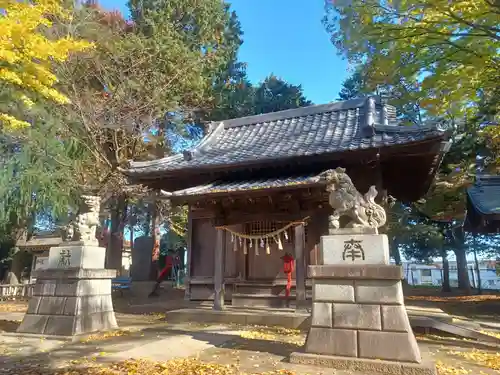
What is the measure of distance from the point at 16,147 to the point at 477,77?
17.4 metres

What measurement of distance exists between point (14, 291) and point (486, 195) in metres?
23.9

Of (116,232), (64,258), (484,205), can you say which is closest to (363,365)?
(64,258)

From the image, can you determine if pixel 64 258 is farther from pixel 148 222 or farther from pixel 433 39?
pixel 148 222

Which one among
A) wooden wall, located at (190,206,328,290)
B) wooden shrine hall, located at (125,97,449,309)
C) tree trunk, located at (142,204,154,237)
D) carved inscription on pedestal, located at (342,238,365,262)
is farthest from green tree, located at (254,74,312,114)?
carved inscription on pedestal, located at (342,238,365,262)

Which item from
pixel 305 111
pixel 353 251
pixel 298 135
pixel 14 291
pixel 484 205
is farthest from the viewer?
pixel 14 291

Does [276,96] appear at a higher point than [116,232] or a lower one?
higher

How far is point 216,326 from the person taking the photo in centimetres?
971

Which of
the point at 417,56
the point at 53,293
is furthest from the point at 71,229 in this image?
the point at 417,56

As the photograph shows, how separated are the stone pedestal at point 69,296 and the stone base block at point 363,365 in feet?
17.1

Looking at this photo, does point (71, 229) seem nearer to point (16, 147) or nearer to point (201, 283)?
point (201, 283)

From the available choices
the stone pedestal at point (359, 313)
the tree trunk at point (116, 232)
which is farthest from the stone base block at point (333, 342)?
the tree trunk at point (116, 232)

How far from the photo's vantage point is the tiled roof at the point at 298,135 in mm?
9758

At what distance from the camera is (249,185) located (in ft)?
32.0

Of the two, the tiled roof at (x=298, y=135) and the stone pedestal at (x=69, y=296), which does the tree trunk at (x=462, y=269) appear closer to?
the tiled roof at (x=298, y=135)
